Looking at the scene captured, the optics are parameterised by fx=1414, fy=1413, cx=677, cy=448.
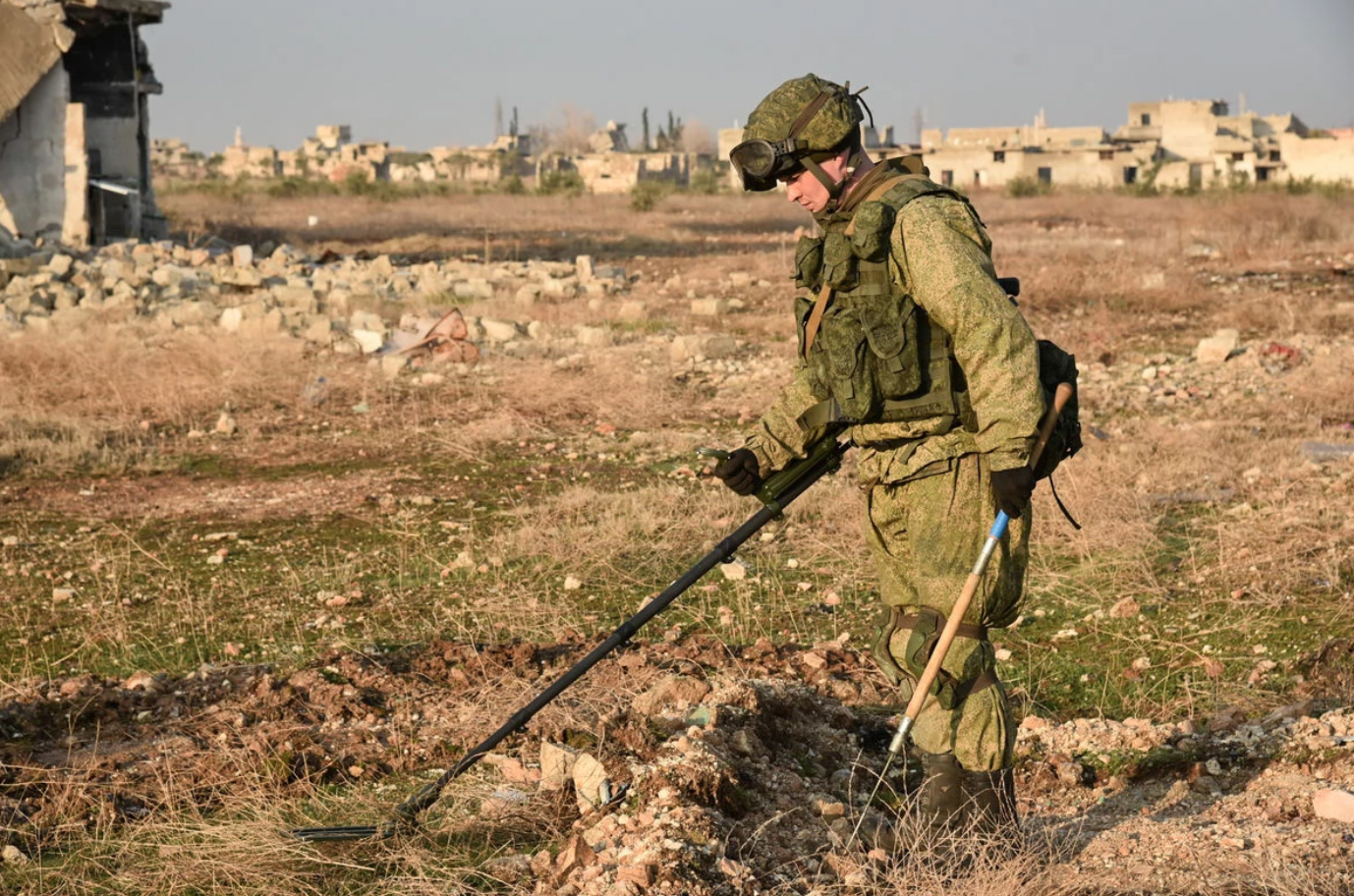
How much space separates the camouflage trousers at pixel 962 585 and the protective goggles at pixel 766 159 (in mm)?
746

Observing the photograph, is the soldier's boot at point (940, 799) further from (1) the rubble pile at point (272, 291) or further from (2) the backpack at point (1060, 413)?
(1) the rubble pile at point (272, 291)

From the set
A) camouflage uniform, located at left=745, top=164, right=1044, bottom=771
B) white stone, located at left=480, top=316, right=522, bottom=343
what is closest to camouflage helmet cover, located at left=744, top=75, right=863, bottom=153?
camouflage uniform, located at left=745, top=164, right=1044, bottom=771

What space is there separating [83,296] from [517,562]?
28.9 feet

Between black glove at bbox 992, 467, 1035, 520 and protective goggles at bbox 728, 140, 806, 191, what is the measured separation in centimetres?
82

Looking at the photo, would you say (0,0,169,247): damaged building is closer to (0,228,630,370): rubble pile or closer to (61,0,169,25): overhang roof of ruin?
(61,0,169,25): overhang roof of ruin

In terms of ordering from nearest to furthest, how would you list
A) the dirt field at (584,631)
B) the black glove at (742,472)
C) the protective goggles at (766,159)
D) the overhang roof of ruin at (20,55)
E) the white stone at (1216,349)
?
the protective goggles at (766,159) < the dirt field at (584,631) < the black glove at (742,472) < the white stone at (1216,349) < the overhang roof of ruin at (20,55)

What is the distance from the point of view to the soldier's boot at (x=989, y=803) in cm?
313

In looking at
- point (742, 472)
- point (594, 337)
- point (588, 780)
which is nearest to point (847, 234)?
point (742, 472)

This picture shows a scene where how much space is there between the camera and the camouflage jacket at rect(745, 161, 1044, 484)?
2.93m

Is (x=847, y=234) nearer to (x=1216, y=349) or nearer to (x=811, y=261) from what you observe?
(x=811, y=261)

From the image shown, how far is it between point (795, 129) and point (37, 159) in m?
17.0

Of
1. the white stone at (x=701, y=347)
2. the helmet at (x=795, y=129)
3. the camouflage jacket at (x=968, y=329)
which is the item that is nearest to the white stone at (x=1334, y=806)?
the camouflage jacket at (x=968, y=329)

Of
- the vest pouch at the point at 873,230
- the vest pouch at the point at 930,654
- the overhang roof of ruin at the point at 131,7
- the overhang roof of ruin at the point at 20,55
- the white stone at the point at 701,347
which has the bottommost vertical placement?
the vest pouch at the point at 930,654

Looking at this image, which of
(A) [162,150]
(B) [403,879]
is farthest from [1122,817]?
(A) [162,150]
